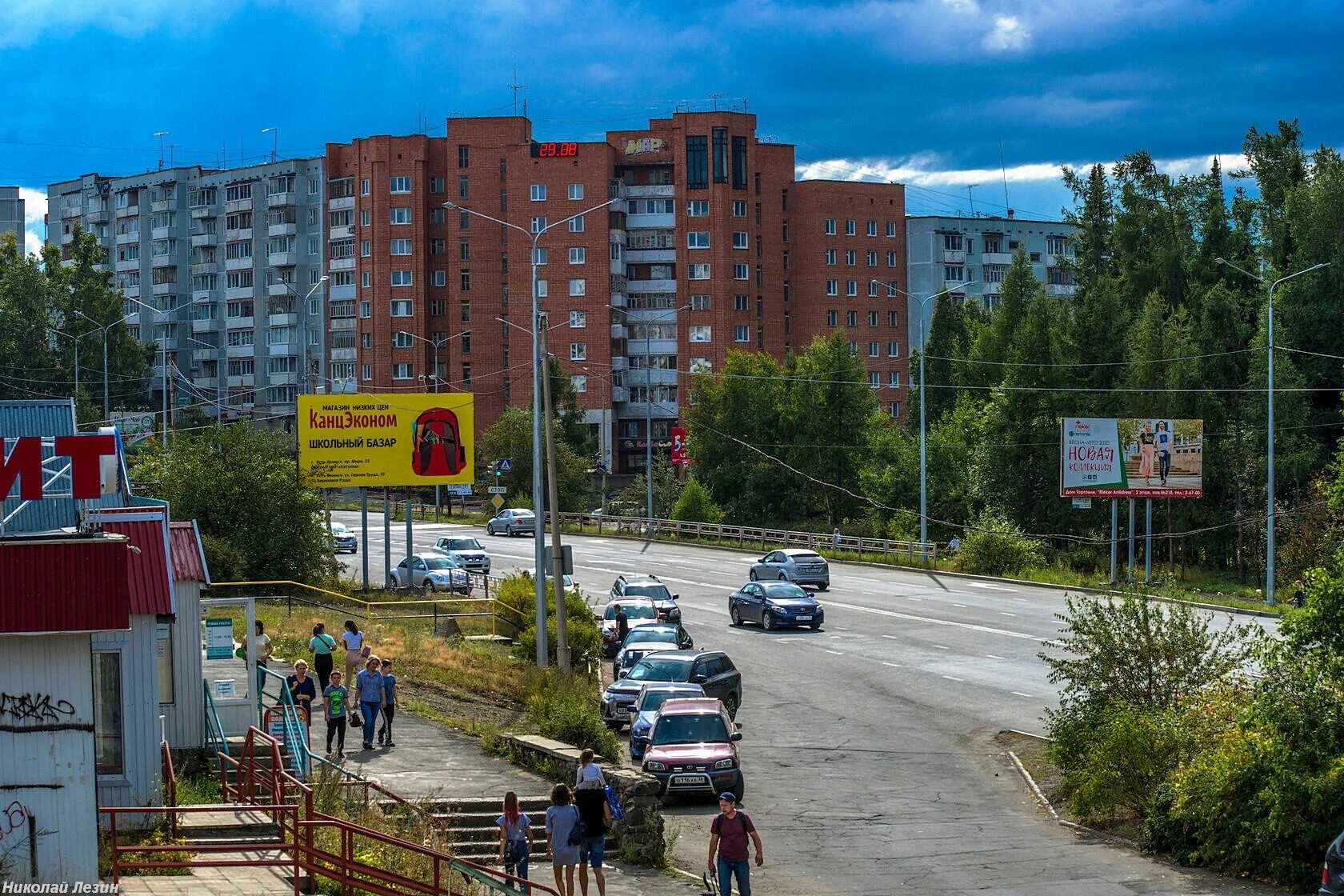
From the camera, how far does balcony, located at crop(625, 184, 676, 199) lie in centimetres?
11075

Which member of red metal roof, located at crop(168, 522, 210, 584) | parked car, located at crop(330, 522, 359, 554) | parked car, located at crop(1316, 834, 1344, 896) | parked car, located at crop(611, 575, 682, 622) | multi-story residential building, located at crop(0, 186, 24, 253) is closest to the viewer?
parked car, located at crop(1316, 834, 1344, 896)

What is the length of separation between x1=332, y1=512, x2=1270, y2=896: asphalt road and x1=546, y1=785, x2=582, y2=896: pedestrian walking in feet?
11.0

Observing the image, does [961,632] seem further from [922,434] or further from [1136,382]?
[1136,382]

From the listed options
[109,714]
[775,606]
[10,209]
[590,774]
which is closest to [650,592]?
[775,606]

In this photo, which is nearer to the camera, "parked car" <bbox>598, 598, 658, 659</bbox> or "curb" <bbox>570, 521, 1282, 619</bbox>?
"parked car" <bbox>598, 598, 658, 659</bbox>

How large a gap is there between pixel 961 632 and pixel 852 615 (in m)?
5.00

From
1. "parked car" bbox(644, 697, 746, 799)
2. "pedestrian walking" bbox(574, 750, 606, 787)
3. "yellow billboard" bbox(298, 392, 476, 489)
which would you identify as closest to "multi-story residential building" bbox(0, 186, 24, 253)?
"yellow billboard" bbox(298, 392, 476, 489)

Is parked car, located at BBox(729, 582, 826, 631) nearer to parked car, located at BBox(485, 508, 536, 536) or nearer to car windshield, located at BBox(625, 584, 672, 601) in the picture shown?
car windshield, located at BBox(625, 584, 672, 601)

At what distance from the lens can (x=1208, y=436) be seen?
7025 cm

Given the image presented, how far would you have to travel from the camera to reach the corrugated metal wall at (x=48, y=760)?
13.0 metres

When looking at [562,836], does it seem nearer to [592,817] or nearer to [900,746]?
[592,817]

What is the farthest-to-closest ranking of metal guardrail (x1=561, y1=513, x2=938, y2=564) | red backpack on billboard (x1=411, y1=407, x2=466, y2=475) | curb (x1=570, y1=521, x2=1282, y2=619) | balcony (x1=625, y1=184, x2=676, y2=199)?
balcony (x1=625, y1=184, x2=676, y2=199), metal guardrail (x1=561, y1=513, x2=938, y2=564), red backpack on billboard (x1=411, y1=407, x2=466, y2=475), curb (x1=570, y1=521, x2=1282, y2=619)

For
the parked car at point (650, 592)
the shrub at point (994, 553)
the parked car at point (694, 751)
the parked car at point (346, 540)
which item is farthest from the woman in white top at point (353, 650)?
the parked car at point (346, 540)

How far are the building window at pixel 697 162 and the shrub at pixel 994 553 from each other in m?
57.0
